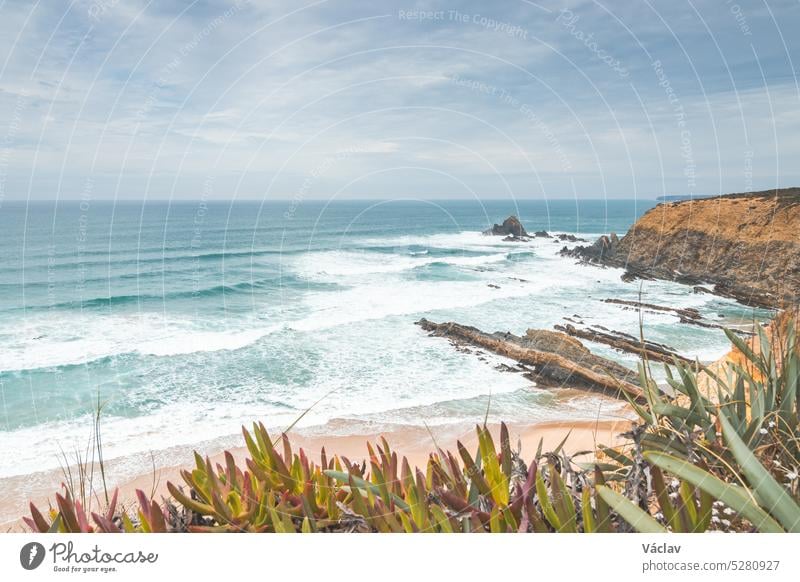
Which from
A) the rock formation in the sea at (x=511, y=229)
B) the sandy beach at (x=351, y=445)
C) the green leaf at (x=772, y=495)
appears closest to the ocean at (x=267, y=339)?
the sandy beach at (x=351, y=445)

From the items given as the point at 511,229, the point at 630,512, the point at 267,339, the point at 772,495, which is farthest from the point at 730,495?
the point at 511,229

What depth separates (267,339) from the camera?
12.5 meters

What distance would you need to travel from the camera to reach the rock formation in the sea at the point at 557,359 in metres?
8.66

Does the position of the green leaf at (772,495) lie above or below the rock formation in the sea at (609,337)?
above

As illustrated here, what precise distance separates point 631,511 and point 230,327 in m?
14.1

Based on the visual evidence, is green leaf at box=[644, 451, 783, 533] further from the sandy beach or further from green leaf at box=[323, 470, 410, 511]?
the sandy beach

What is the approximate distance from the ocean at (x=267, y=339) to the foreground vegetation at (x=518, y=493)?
1006mm

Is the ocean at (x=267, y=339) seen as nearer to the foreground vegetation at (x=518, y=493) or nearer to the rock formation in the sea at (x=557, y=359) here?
the rock formation in the sea at (x=557, y=359)

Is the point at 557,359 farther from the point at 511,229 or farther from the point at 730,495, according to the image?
the point at 511,229

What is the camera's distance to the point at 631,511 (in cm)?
123

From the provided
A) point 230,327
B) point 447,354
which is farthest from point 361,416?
point 230,327

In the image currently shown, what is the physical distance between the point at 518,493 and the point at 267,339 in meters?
11.7
